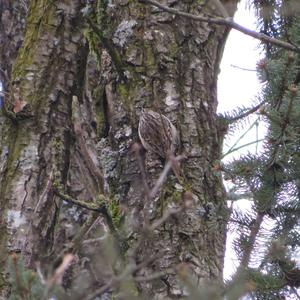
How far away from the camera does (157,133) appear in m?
3.30

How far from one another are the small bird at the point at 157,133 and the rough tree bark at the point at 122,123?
0.11ft

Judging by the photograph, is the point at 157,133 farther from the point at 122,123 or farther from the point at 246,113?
the point at 246,113

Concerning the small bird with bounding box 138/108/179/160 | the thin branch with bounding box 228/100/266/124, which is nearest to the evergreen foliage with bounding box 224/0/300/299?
the thin branch with bounding box 228/100/266/124

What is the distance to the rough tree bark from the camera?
3221 millimetres

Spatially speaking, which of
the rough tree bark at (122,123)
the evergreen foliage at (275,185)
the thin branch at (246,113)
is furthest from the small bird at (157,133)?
the evergreen foliage at (275,185)

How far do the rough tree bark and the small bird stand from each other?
0.11ft

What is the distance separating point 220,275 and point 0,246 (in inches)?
41.8

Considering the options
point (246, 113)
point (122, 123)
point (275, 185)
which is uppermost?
point (122, 123)

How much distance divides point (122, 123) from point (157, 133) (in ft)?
0.67

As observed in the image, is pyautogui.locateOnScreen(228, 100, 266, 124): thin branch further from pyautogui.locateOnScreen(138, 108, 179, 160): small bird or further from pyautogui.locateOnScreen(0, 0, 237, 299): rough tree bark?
pyautogui.locateOnScreen(138, 108, 179, 160): small bird

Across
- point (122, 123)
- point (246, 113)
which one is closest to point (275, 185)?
point (246, 113)

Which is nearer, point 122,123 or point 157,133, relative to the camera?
point 157,133

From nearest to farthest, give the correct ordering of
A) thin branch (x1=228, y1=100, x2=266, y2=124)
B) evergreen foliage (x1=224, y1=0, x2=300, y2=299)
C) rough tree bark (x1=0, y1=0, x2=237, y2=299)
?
evergreen foliage (x1=224, y1=0, x2=300, y2=299) < thin branch (x1=228, y1=100, x2=266, y2=124) < rough tree bark (x1=0, y1=0, x2=237, y2=299)

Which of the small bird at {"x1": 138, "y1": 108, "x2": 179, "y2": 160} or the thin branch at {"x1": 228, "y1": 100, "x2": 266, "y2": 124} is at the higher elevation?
the small bird at {"x1": 138, "y1": 108, "x2": 179, "y2": 160}
